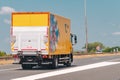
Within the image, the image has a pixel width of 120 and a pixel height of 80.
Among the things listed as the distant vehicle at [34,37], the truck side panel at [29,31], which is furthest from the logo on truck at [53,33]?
the truck side panel at [29,31]

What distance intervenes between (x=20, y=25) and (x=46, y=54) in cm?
245

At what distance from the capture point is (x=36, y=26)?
2892cm

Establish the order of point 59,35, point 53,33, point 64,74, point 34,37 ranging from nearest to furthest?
1. point 64,74
2. point 34,37
3. point 53,33
4. point 59,35

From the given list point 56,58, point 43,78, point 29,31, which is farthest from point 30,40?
point 43,78

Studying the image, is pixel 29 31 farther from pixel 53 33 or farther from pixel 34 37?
pixel 53 33

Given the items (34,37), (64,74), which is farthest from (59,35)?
(64,74)

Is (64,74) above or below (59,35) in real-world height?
below

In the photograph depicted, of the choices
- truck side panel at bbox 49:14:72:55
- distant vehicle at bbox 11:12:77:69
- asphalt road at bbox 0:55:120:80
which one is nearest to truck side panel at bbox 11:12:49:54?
distant vehicle at bbox 11:12:77:69

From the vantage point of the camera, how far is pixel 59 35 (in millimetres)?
31719

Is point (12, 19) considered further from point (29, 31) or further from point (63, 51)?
point (63, 51)

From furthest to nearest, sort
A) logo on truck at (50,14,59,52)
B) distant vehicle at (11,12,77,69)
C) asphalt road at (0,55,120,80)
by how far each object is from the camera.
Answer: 1. logo on truck at (50,14,59,52)
2. distant vehicle at (11,12,77,69)
3. asphalt road at (0,55,120,80)

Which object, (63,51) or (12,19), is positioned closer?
(12,19)

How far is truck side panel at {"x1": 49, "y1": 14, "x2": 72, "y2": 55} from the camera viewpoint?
29.6m

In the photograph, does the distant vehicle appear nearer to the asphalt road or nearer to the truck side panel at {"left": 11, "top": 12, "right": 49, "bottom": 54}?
the truck side panel at {"left": 11, "top": 12, "right": 49, "bottom": 54}
